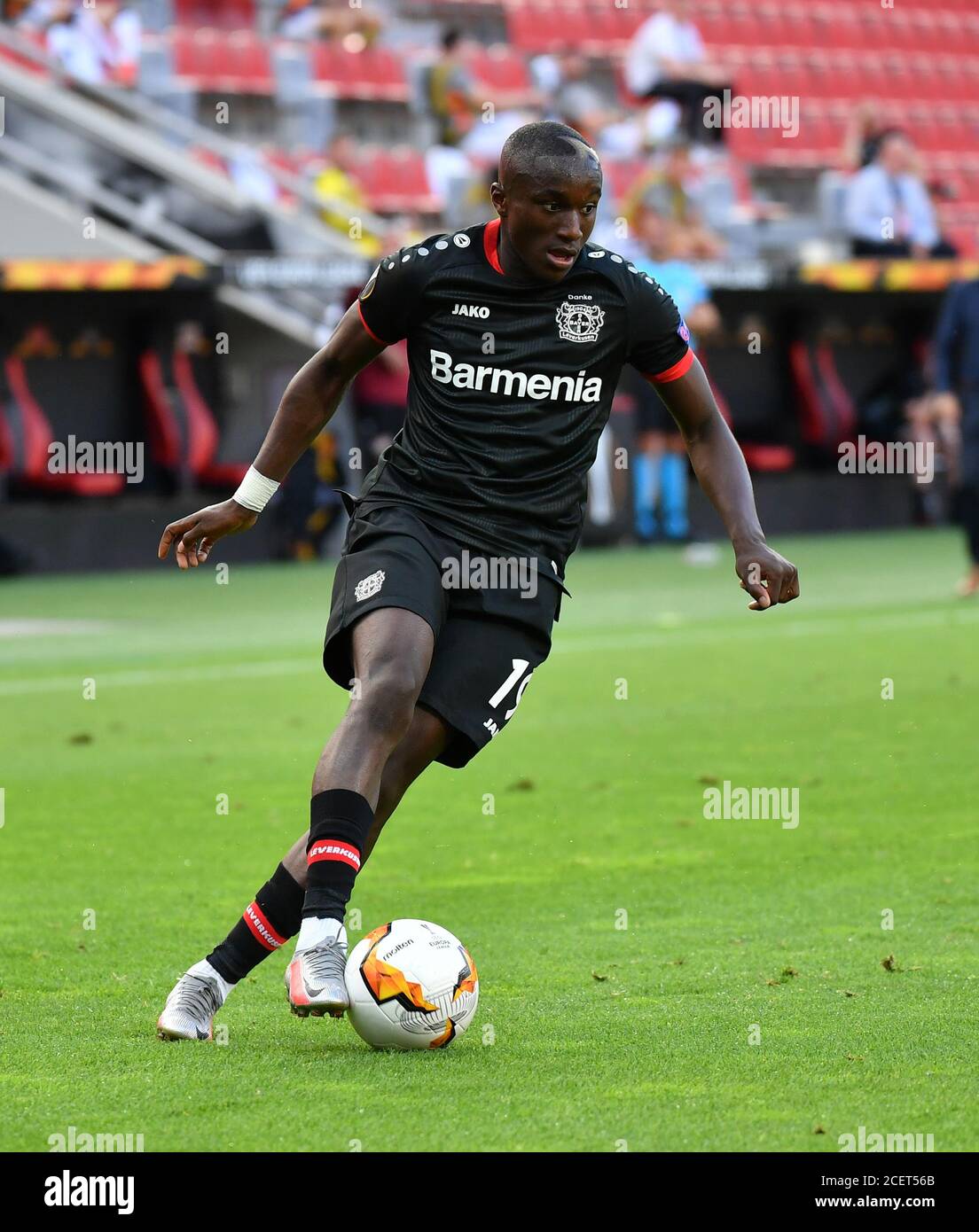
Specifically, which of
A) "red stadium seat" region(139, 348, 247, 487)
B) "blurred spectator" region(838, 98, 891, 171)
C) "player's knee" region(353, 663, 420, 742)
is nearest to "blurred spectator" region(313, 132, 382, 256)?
"red stadium seat" region(139, 348, 247, 487)

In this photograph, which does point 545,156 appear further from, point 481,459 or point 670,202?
point 670,202

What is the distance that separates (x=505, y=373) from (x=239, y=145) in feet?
62.9

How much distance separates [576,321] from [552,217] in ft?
1.03

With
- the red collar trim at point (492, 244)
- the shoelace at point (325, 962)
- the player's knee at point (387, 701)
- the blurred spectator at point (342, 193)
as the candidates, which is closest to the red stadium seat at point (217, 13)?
the blurred spectator at point (342, 193)

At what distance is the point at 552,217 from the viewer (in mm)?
4703

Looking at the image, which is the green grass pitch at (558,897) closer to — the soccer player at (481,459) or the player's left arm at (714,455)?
the soccer player at (481,459)

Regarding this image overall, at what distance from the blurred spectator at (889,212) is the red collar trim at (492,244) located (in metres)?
18.8

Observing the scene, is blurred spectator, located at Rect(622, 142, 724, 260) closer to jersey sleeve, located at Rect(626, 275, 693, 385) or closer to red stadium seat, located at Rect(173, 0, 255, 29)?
red stadium seat, located at Rect(173, 0, 255, 29)

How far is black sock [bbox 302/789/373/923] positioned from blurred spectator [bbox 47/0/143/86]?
18.5 meters

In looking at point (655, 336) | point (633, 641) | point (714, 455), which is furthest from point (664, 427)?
point (655, 336)
